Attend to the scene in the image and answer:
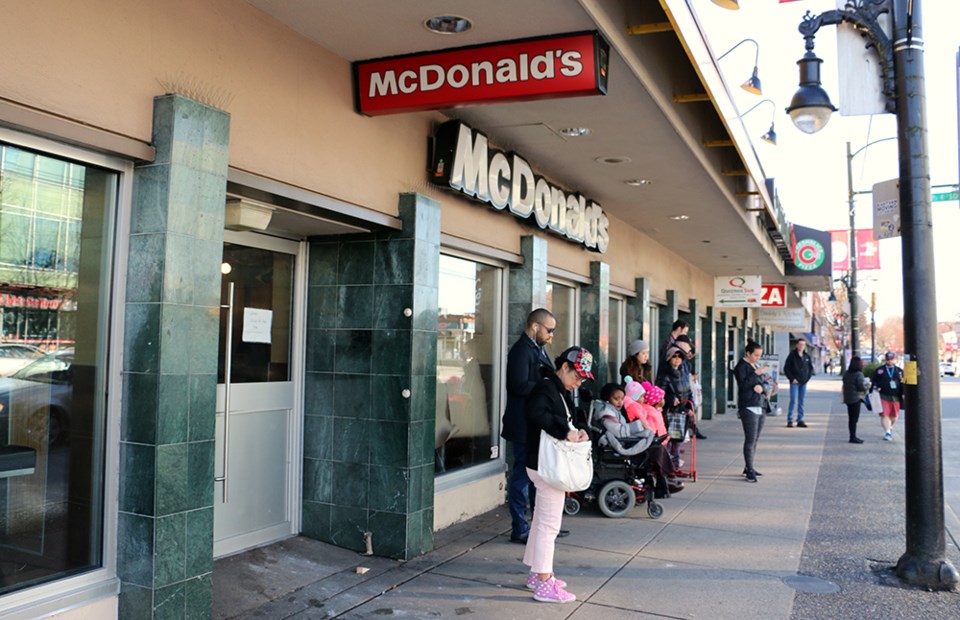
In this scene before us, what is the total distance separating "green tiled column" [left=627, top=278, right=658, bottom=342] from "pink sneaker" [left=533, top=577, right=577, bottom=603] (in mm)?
8034

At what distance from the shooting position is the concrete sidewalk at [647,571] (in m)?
4.98

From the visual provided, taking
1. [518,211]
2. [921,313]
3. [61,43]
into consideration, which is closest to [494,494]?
[518,211]

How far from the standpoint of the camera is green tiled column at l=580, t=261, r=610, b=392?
10445 millimetres

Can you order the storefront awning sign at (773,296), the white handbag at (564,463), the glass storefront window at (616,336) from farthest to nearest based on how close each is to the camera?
the storefront awning sign at (773,296)
the glass storefront window at (616,336)
the white handbag at (564,463)

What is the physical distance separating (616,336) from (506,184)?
19.0 ft

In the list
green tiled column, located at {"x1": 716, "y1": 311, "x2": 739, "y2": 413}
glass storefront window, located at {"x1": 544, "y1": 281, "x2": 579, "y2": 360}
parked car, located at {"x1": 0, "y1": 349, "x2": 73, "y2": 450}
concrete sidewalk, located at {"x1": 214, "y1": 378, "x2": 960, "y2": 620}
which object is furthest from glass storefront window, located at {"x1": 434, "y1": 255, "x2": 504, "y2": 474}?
green tiled column, located at {"x1": 716, "y1": 311, "x2": 739, "y2": 413}

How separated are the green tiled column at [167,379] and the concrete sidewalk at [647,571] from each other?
884mm

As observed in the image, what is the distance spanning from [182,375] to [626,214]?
846cm

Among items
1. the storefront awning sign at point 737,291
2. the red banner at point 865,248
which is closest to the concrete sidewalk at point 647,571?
the storefront awning sign at point 737,291

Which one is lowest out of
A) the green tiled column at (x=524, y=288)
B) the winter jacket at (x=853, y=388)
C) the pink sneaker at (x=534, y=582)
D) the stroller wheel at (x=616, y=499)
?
the pink sneaker at (x=534, y=582)

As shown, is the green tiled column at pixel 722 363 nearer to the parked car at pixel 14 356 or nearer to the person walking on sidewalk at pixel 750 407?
the person walking on sidewalk at pixel 750 407

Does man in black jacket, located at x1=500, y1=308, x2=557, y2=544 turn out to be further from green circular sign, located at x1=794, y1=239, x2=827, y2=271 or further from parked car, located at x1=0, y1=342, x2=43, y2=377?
green circular sign, located at x1=794, y1=239, x2=827, y2=271

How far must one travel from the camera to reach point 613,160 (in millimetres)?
8102

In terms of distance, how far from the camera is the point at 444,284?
24.2 feet
